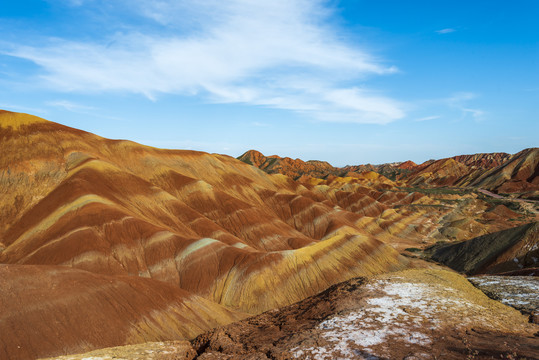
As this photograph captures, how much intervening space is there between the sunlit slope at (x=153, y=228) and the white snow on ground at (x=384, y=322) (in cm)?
2049

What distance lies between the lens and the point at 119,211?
47.3m

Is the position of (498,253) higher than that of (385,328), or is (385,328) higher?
(385,328)

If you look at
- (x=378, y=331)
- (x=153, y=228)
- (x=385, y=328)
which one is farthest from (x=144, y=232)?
(x=385, y=328)

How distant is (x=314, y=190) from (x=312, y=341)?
380 feet

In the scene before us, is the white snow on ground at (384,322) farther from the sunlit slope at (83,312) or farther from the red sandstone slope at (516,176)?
the red sandstone slope at (516,176)

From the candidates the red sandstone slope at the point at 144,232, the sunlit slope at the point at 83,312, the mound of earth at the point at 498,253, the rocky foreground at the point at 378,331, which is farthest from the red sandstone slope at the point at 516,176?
the sunlit slope at the point at 83,312

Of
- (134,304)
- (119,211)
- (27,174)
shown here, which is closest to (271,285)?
(134,304)

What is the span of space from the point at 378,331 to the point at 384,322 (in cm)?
124

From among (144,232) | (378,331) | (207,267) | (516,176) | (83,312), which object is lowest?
(207,267)

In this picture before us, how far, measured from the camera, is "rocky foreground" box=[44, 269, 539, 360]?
13875 mm

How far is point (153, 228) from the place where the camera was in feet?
152

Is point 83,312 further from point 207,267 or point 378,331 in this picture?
point 378,331

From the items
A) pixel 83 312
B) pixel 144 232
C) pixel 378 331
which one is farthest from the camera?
pixel 144 232

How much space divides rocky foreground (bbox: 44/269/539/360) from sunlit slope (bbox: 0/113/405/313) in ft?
62.0
